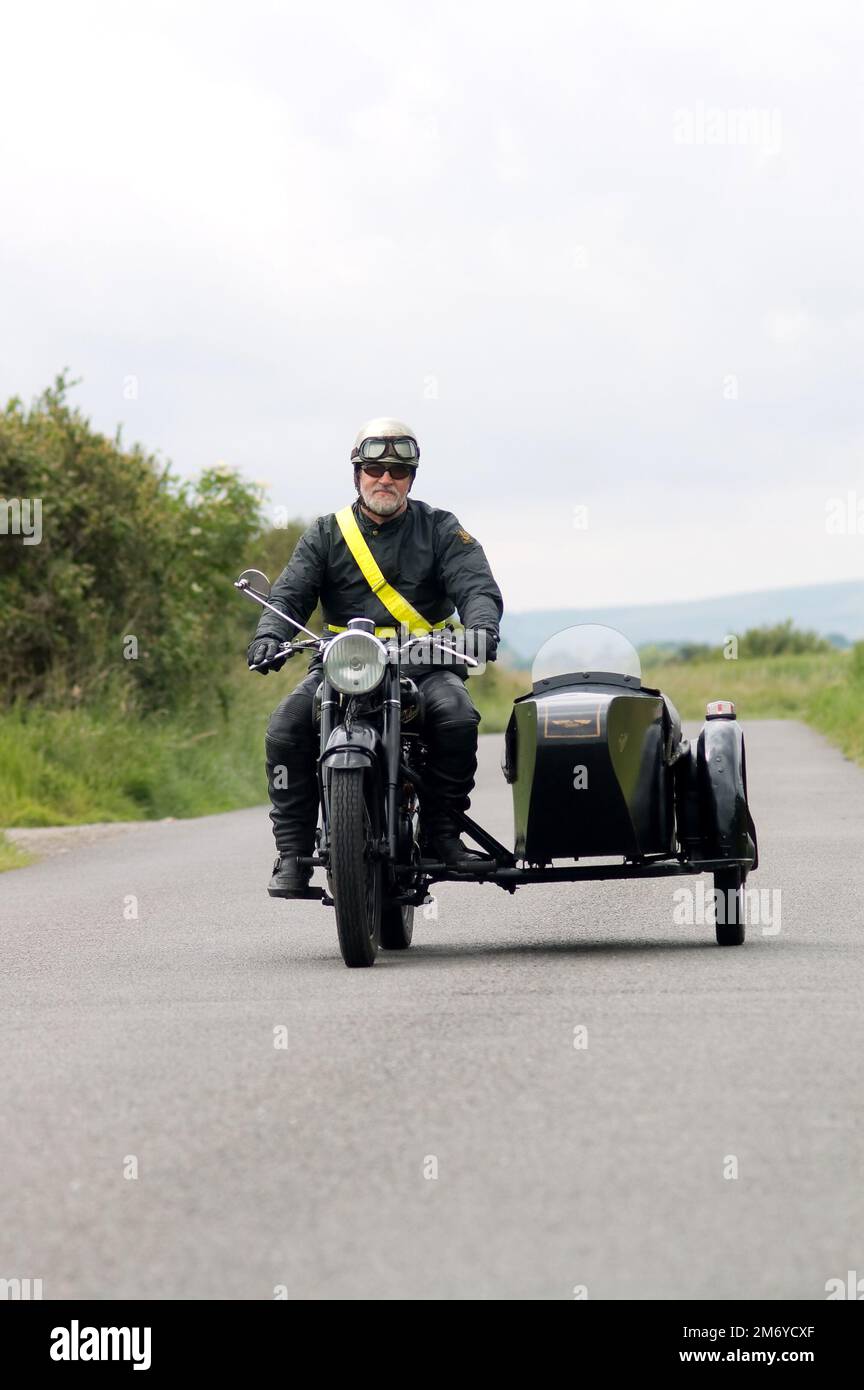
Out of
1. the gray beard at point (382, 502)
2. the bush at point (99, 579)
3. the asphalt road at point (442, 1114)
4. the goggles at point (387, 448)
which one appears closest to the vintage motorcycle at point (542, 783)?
the asphalt road at point (442, 1114)

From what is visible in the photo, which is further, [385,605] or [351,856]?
[385,605]

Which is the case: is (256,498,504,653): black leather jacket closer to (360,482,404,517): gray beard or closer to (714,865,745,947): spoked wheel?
(360,482,404,517): gray beard

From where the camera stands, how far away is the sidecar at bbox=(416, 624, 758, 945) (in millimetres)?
9219

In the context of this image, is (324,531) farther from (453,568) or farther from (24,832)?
(24,832)

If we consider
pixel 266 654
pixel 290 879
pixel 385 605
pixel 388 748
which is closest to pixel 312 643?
pixel 266 654

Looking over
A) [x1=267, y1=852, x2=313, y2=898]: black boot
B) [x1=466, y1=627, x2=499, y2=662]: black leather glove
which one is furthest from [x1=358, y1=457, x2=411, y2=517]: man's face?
[x1=267, y1=852, x2=313, y2=898]: black boot

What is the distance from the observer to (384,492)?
9.53 meters

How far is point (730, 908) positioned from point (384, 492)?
7.55 ft

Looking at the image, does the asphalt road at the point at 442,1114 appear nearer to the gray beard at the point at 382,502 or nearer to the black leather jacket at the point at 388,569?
the black leather jacket at the point at 388,569

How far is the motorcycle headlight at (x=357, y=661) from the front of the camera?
Result: 351 inches

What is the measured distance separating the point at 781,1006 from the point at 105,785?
16.0m

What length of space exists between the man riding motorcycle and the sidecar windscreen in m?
0.37

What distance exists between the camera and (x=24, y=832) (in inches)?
786

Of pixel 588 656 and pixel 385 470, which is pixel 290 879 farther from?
pixel 385 470
